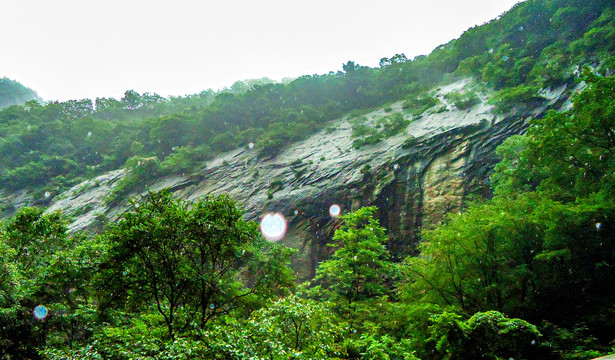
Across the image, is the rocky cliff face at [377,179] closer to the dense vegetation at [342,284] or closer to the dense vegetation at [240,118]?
the dense vegetation at [240,118]

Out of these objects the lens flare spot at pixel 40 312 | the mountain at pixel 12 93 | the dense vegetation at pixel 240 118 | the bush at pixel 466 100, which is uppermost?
the mountain at pixel 12 93

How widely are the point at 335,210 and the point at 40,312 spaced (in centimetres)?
1871

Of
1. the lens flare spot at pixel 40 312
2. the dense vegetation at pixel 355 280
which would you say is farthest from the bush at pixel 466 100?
the lens flare spot at pixel 40 312

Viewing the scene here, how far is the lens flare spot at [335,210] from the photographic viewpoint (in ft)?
78.4

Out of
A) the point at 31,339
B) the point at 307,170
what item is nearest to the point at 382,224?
the point at 307,170

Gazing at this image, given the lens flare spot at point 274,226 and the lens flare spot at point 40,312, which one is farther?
the lens flare spot at point 274,226

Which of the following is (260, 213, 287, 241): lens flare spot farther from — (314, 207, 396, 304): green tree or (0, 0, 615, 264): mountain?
(314, 207, 396, 304): green tree

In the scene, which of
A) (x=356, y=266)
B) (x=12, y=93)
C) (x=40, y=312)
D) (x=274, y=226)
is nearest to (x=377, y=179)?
(x=274, y=226)

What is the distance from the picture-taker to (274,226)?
80.6 ft

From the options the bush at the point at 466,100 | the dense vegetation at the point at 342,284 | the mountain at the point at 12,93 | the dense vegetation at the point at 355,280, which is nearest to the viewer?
the dense vegetation at the point at 342,284

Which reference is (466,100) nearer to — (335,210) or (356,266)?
(335,210)

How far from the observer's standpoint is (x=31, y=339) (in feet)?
26.5

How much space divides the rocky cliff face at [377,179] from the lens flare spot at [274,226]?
22.1 inches

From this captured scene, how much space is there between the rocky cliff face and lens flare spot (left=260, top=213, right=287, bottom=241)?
560 millimetres
